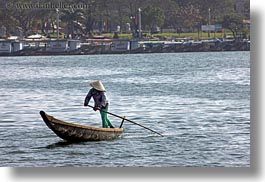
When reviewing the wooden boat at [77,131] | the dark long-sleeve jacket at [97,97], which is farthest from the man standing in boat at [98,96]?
the wooden boat at [77,131]

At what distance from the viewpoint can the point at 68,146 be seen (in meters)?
10.7

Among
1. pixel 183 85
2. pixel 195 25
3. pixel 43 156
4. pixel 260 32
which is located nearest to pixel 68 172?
pixel 43 156

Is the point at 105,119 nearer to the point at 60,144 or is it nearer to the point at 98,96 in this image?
the point at 98,96

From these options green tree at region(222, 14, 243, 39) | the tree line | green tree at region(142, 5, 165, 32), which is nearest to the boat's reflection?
the tree line

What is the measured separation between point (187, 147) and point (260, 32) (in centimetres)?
186

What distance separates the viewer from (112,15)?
10.9 metres

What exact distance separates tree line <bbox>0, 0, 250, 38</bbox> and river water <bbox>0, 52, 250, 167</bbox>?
0.57 meters

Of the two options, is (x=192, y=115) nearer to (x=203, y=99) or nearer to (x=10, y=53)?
(x=203, y=99)

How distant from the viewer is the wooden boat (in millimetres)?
10625

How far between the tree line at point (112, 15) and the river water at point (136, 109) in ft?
1.88

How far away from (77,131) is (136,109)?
97 cm

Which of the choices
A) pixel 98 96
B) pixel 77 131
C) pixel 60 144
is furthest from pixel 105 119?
pixel 60 144

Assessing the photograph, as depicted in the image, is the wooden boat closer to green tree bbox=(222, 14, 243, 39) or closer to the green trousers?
the green trousers

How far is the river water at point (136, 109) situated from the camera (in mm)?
10055
